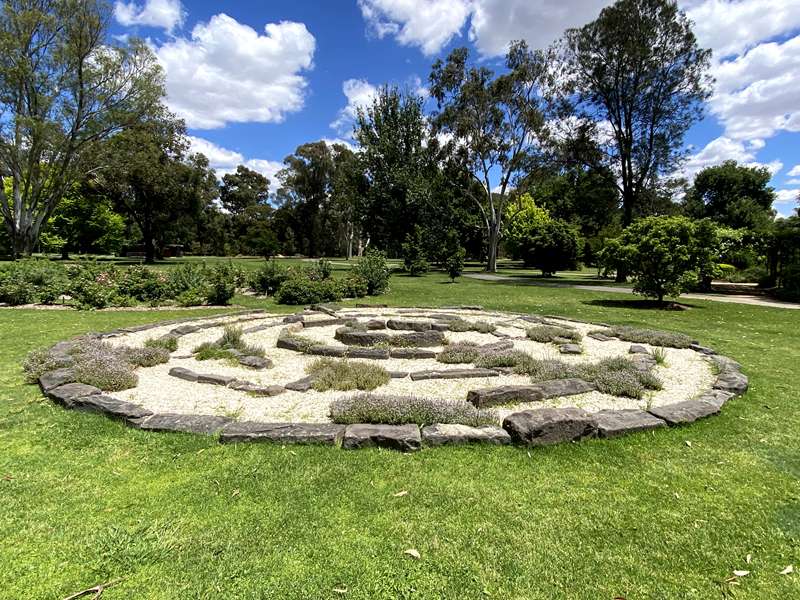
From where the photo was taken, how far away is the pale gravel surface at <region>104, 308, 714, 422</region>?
177 inches

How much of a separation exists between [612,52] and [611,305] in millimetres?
16504

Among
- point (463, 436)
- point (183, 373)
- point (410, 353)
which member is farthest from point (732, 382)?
point (183, 373)

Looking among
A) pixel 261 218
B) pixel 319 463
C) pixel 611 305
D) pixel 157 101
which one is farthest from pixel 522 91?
pixel 261 218

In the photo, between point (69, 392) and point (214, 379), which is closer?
point (69, 392)

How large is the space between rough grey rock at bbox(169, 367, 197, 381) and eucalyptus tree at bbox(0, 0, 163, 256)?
23.2 meters

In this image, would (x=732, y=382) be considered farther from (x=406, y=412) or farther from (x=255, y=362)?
(x=255, y=362)

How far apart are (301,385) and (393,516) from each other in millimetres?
2798

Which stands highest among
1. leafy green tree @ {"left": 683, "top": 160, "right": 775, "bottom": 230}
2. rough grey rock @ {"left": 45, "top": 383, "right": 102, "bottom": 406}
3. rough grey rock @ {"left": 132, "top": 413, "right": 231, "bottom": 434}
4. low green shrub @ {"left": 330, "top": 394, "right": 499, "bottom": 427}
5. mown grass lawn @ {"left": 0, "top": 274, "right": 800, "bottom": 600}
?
leafy green tree @ {"left": 683, "top": 160, "right": 775, "bottom": 230}

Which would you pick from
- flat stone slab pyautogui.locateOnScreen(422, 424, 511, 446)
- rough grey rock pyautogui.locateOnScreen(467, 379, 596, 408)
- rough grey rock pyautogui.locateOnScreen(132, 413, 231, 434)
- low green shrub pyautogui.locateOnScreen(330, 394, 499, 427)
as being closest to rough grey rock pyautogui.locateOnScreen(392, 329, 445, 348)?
rough grey rock pyautogui.locateOnScreen(467, 379, 596, 408)

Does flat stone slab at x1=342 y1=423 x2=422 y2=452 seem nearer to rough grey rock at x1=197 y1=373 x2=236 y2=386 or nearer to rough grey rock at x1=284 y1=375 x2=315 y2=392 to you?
rough grey rock at x1=284 y1=375 x2=315 y2=392

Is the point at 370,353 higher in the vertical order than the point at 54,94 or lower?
lower

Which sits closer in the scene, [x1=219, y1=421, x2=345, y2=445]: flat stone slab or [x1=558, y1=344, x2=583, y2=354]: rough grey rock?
[x1=219, y1=421, x2=345, y2=445]: flat stone slab

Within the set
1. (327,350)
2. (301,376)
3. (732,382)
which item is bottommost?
(301,376)

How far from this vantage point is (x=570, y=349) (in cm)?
705
